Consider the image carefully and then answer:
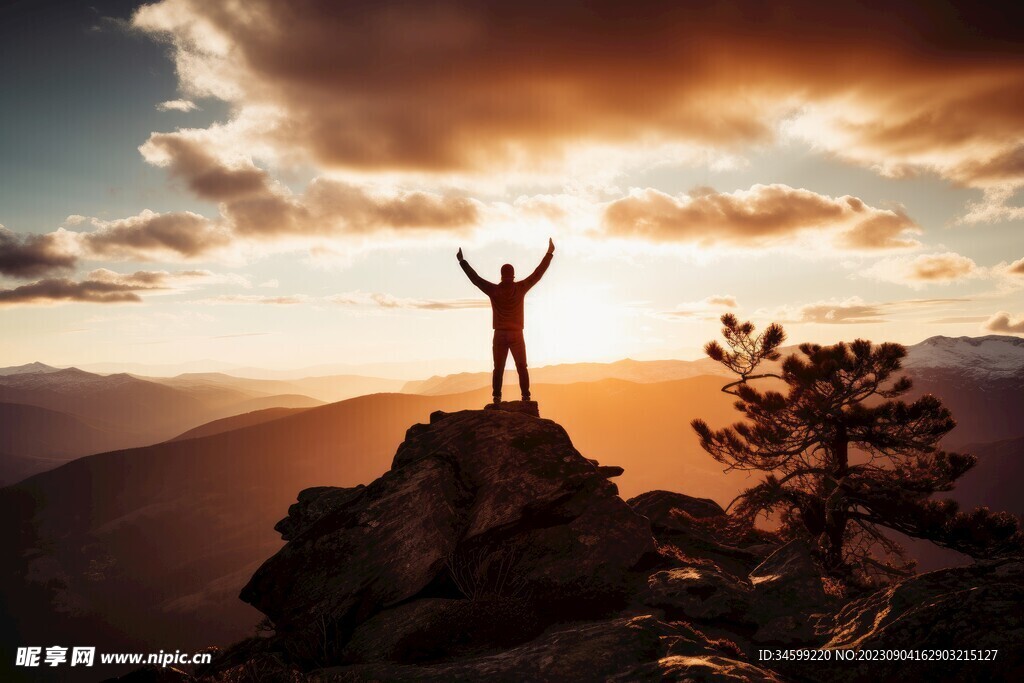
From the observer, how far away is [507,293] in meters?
15.1

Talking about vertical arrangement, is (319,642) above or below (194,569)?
above

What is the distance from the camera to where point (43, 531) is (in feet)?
368

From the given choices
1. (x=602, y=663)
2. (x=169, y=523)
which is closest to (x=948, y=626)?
(x=602, y=663)

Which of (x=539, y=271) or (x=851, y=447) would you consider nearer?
(x=539, y=271)

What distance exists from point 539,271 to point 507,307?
54.3 inches

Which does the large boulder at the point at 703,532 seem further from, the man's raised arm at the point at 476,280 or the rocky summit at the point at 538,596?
the man's raised arm at the point at 476,280

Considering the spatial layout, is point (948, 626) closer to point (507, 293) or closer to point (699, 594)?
point (699, 594)

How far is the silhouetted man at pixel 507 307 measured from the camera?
15.1 m

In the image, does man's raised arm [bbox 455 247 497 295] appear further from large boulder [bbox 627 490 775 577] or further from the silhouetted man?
large boulder [bbox 627 490 775 577]

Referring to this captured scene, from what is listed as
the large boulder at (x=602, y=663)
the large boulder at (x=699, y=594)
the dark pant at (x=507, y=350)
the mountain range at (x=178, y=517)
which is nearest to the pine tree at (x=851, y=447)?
the dark pant at (x=507, y=350)

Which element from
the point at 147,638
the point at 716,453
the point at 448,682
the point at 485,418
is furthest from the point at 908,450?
the point at 147,638

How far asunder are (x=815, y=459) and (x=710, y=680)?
1925 centimetres

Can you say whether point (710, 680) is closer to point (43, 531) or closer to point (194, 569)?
point (194, 569)

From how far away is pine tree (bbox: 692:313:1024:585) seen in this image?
17844 mm
